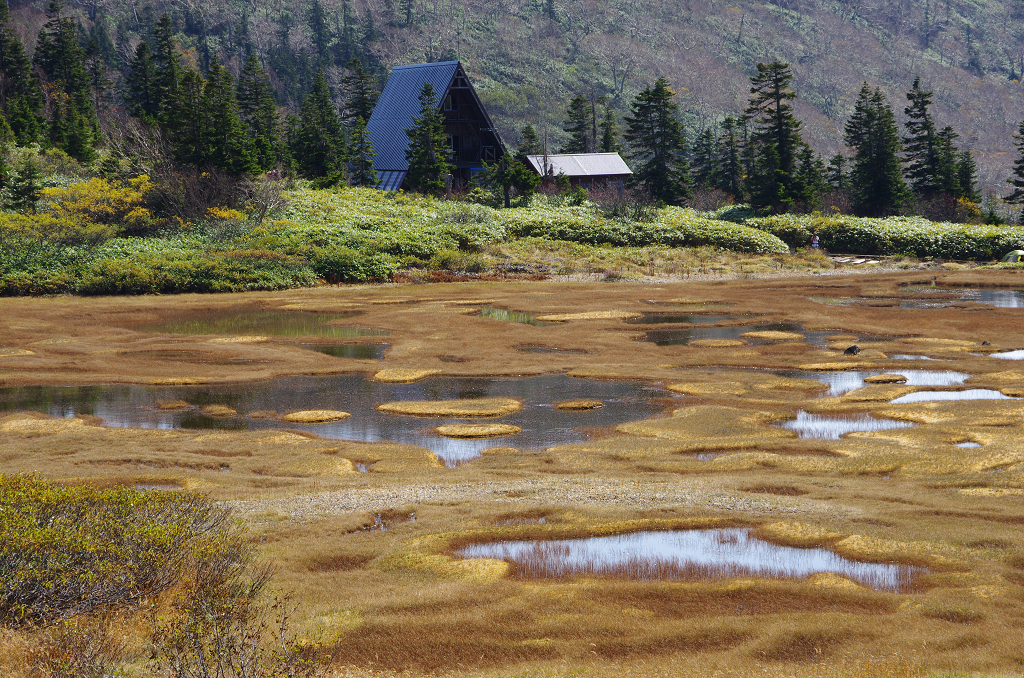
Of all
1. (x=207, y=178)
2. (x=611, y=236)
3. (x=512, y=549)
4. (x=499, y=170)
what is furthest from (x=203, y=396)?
(x=499, y=170)

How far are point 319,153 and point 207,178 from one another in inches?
558

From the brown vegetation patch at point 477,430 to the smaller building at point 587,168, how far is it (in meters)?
50.1

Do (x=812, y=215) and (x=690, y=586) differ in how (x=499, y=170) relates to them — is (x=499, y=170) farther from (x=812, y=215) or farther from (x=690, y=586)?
(x=690, y=586)

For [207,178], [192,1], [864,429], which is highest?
[192,1]

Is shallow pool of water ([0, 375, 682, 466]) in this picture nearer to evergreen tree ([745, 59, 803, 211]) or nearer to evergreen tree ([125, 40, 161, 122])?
evergreen tree ([745, 59, 803, 211])

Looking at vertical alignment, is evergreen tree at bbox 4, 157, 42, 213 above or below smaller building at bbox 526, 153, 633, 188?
below

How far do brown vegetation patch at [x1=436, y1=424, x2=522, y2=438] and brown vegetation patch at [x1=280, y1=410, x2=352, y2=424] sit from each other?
2.02 metres

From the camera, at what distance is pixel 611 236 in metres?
50.0

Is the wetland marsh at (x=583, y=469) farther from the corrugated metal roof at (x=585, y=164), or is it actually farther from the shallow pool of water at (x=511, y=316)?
the corrugated metal roof at (x=585, y=164)

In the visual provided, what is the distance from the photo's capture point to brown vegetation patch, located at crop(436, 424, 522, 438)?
14617 mm

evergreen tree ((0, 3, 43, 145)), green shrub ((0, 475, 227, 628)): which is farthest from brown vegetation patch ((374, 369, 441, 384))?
evergreen tree ((0, 3, 43, 145))

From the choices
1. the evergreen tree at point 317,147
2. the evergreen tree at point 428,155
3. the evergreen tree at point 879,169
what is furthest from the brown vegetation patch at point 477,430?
the evergreen tree at point 879,169

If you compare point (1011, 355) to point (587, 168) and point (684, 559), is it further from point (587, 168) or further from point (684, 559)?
point (587, 168)

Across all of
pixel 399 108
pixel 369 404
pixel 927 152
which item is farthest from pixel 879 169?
pixel 369 404
